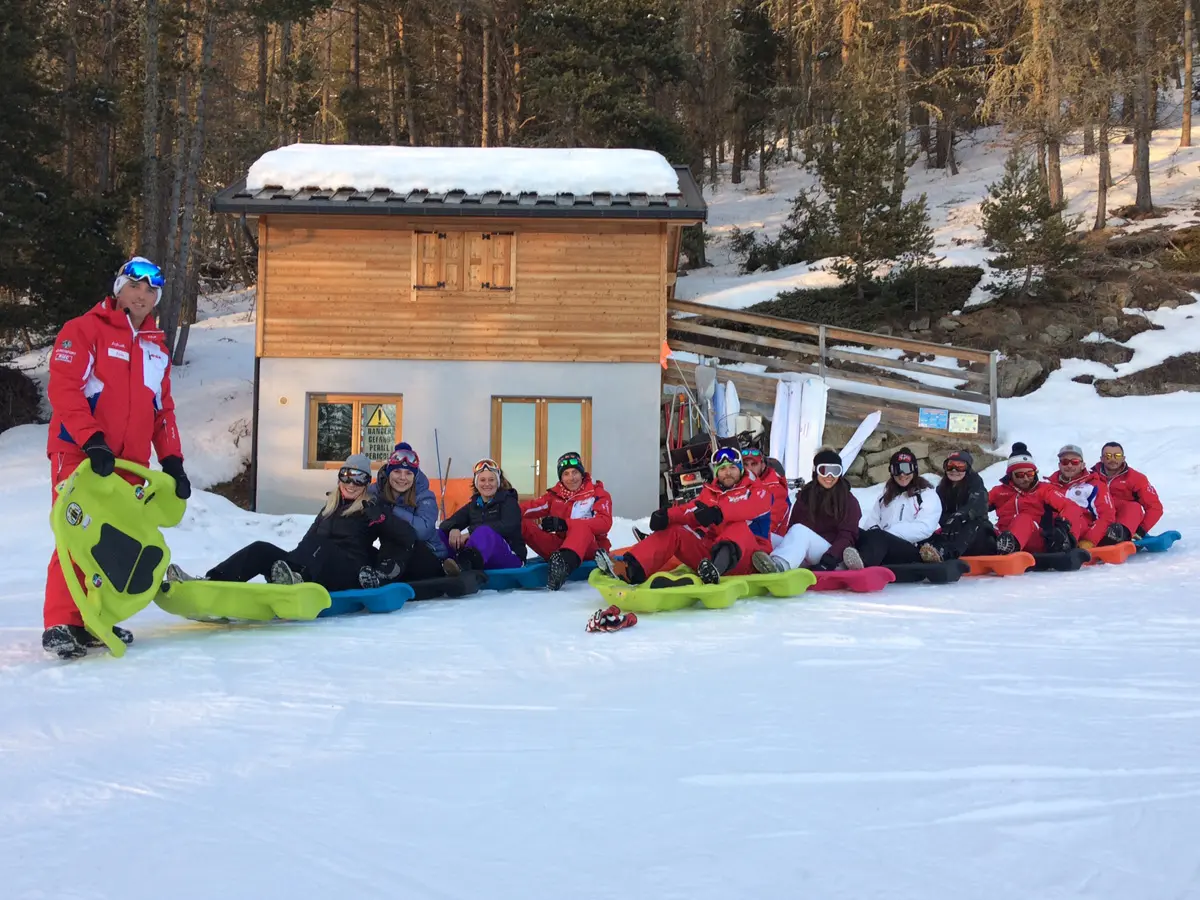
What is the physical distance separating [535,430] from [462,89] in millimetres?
15697

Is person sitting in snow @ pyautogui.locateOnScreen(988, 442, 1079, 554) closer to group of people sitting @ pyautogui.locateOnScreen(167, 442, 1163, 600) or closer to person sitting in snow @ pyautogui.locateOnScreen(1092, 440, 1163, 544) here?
group of people sitting @ pyautogui.locateOnScreen(167, 442, 1163, 600)

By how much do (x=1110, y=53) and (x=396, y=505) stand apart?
26.1 m

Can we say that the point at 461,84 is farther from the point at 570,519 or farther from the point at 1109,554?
the point at 1109,554

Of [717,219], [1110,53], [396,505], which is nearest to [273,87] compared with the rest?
[717,219]

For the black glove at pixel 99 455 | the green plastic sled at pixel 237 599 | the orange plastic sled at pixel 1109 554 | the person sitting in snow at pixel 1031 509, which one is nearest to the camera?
the black glove at pixel 99 455

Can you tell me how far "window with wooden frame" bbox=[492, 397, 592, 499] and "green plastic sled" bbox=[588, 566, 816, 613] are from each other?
23.0 ft

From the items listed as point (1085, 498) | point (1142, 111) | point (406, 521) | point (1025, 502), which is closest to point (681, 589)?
point (406, 521)

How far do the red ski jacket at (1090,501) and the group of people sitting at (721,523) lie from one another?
0.5 inches

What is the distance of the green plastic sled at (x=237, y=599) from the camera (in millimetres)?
5691

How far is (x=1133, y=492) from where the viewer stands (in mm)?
9695

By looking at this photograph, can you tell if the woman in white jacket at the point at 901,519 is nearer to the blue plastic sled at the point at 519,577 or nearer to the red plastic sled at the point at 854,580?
the red plastic sled at the point at 854,580

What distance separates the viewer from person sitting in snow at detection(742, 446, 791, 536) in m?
7.59

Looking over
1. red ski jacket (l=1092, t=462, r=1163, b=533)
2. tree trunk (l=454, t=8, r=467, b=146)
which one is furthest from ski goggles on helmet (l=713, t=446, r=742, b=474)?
tree trunk (l=454, t=8, r=467, b=146)

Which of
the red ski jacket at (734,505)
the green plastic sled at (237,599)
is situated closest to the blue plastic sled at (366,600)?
the green plastic sled at (237,599)
